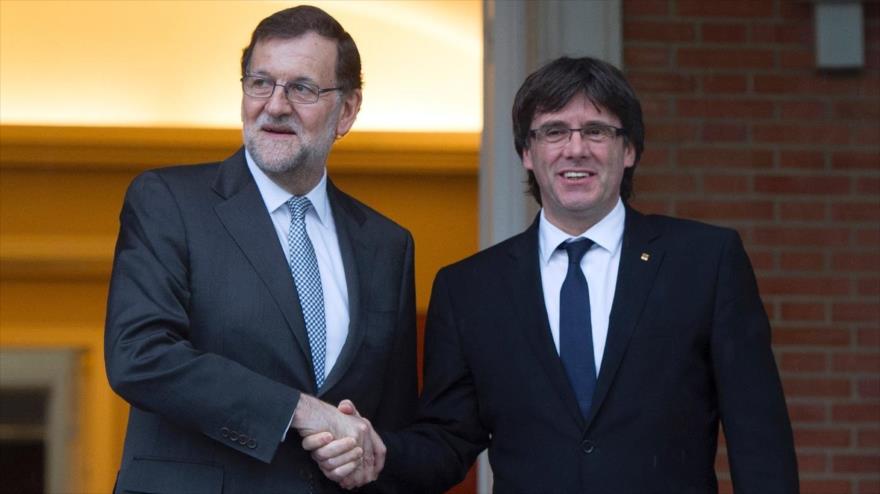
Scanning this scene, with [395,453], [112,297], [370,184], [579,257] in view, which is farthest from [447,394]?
[370,184]

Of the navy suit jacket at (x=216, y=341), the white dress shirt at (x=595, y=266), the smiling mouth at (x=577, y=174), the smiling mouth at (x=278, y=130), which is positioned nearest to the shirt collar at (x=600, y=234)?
the white dress shirt at (x=595, y=266)

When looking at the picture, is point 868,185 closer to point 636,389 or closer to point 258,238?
point 636,389

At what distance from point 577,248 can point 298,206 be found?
0.62 meters

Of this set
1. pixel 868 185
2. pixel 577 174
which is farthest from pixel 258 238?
pixel 868 185

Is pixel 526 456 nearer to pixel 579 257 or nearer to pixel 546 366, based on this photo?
pixel 546 366

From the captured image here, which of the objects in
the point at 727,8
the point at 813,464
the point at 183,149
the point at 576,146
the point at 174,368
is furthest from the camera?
the point at 183,149

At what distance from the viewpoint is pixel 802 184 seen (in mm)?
4840

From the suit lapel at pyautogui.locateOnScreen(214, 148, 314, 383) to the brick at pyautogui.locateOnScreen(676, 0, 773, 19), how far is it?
1822mm

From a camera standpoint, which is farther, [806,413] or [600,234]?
[806,413]

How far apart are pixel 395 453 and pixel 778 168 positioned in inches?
72.8

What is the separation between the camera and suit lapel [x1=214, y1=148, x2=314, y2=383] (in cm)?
338

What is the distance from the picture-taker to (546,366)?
347 centimetres

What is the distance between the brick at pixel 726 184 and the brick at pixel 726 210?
1.3 inches

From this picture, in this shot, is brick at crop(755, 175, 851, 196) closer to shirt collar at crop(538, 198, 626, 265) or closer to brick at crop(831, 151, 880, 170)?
brick at crop(831, 151, 880, 170)
